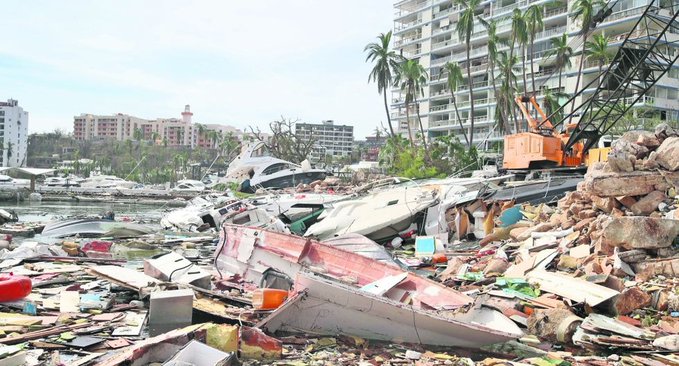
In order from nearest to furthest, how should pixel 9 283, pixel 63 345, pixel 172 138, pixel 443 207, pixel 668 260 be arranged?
1. pixel 63 345
2. pixel 9 283
3. pixel 668 260
4. pixel 443 207
5. pixel 172 138

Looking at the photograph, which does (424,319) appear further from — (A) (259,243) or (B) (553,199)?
(B) (553,199)

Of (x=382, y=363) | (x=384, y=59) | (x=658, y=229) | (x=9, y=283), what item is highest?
(x=384, y=59)

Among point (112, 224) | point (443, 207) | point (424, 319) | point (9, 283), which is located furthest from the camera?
point (112, 224)

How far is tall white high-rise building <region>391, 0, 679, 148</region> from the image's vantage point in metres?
48.1

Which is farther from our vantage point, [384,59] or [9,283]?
[384,59]

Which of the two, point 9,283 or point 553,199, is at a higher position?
point 553,199

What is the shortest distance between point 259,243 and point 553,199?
33.3 ft

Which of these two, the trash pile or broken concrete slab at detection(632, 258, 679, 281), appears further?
broken concrete slab at detection(632, 258, 679, 281)

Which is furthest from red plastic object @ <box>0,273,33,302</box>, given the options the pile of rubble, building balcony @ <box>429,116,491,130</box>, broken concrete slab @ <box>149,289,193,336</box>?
building balcony @ <box>429,116,491,130</box>

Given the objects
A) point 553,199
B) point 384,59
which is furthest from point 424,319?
point 384,59

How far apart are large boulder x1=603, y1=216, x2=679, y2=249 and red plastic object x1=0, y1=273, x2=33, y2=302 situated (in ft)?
28.4

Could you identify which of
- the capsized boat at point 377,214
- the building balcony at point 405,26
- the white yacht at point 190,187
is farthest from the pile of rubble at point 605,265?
the building balcony at point 405,26

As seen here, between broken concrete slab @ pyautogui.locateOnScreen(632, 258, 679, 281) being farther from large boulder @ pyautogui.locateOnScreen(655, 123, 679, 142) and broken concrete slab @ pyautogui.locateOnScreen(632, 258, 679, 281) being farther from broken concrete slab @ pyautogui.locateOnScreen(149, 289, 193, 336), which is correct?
broken concrete slab @ pyautogui.locateOnScreen(149, 289, 193, 336)

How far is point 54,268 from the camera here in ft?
34.8
